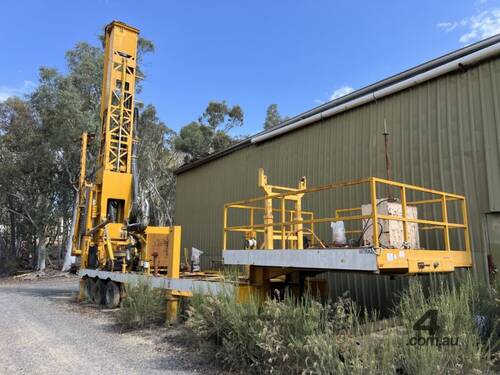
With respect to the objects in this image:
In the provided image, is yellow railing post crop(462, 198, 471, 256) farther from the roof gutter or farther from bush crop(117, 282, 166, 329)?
bush crop(117, 282, 166, 329)

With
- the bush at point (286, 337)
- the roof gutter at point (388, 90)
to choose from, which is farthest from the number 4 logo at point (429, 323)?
the roof gutter at point (388, 90)

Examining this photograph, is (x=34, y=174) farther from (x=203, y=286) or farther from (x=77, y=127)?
(x=203, y=286)

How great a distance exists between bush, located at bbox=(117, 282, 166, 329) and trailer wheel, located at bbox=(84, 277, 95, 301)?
15.6 feet

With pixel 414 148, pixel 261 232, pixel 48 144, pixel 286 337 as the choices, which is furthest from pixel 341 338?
pixel 48 144

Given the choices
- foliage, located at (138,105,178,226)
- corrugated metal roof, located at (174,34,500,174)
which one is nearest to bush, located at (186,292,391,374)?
corrugated metal roof, located at (174,34,500,174)

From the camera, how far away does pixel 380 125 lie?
34.6ft

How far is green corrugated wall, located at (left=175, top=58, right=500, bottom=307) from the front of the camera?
27.6ft

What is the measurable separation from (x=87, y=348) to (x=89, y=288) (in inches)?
274

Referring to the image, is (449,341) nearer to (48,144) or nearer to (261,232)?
(261,232)

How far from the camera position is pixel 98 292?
43.6ft

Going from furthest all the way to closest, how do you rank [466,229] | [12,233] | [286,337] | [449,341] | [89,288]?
[12,233]
[89,288]
[466,229]
[286,337]
[449,341]

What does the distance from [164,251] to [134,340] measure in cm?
458

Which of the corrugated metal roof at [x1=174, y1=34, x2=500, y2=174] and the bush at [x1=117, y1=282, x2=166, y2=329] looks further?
the bush at [x1=117, y1=282, x2=166, y2=329]

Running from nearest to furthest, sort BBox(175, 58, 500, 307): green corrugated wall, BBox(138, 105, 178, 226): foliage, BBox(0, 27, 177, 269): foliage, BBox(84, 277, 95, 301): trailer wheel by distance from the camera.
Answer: BBox(175, 58, 500, 307): green corrugated wall, BBox(84, 277, 95, 301): trailer wheel, BBox(0, 27, 177, 269): foliage, BBox(138, 105, 178, 226): foliage
